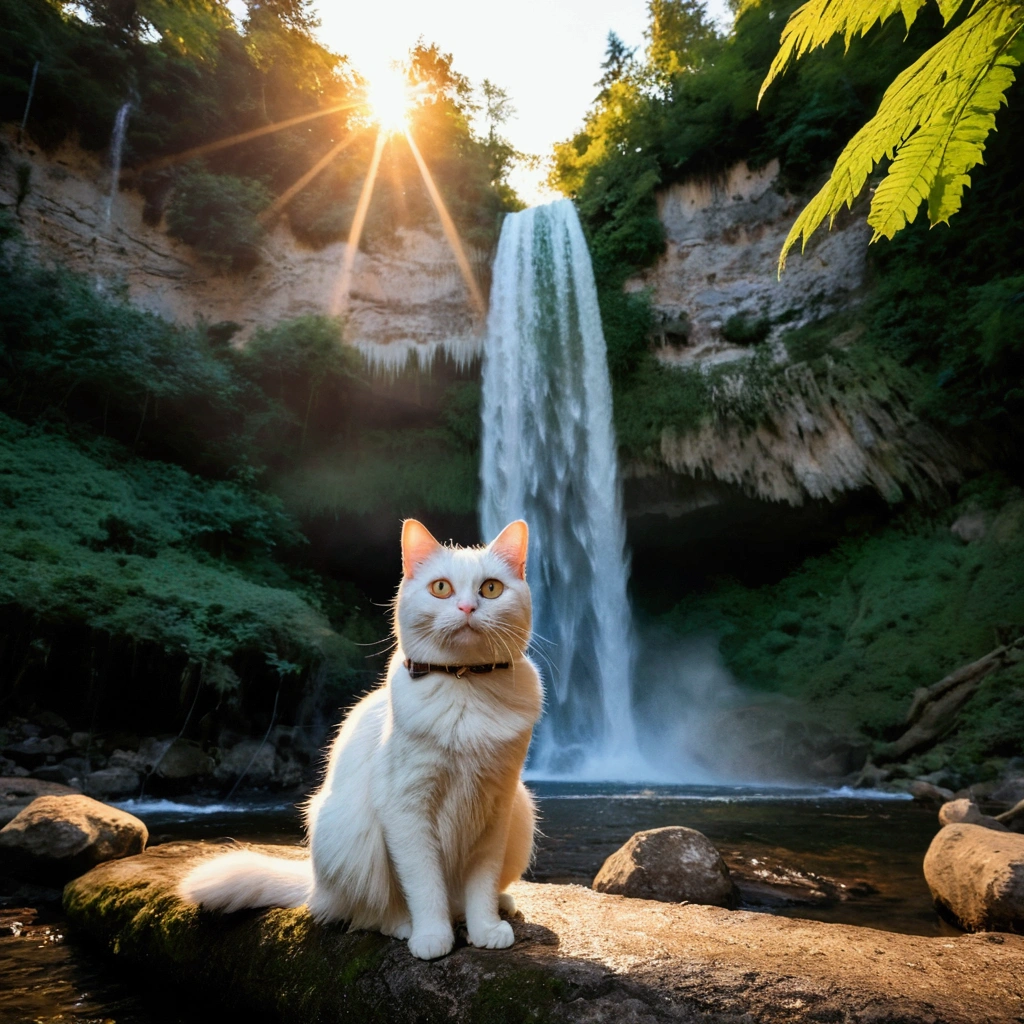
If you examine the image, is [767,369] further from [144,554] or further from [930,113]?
[930,113]

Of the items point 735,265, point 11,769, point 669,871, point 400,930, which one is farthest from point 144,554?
point 735,265

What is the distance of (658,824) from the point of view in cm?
733

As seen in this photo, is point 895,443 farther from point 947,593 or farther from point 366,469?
point 366,469

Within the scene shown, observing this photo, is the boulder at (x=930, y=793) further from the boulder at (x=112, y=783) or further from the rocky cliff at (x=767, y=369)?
the boulder at (x=112, y=783)

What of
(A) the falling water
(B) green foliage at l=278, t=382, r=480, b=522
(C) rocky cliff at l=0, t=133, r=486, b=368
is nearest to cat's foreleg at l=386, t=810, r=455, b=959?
(B) green foliage at l=278, t=382, r=480, b=522

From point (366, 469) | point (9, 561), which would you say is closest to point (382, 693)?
point (9, 561)

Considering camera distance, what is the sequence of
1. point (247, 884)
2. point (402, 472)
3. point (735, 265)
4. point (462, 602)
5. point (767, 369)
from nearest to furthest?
1. point (462, 602)
2. point (247, 884)
3. point (767, 369)
4. point (735, 265)
5. point (402, 472)

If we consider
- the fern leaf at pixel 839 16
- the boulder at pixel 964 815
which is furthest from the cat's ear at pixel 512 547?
the boulder at pixel 964 815

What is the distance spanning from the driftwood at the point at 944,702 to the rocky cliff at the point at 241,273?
45.0 feet

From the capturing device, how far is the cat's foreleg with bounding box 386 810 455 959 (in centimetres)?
193

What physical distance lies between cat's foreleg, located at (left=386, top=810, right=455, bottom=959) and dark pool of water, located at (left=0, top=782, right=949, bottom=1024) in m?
1.27

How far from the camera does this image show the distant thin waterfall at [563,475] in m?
16.2

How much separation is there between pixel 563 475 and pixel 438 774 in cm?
1592

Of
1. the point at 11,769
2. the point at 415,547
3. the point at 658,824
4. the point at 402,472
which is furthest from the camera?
the point at 402,472
